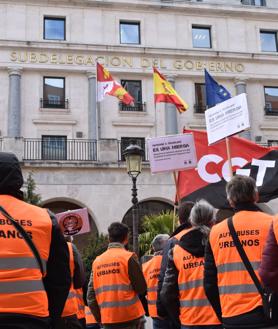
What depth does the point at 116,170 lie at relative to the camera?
79.6 feet

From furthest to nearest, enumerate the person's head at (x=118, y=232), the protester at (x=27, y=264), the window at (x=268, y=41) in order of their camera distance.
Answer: the window at (x=268, y=41), the person's head at (x=118, y=232), the protester at (x=27, y=264)

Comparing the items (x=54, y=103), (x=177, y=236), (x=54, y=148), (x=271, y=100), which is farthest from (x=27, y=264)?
(x=271, y=100)

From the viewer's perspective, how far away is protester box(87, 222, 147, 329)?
20.5ft

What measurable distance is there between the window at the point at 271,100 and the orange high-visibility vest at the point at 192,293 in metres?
25.1

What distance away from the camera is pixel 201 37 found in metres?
29.8

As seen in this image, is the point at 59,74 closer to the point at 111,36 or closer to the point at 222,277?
the point at 111,36

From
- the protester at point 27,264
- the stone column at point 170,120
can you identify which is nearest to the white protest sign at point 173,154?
the protester at point 27,264

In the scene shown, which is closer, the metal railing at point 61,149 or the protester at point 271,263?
the protester at point 271,263

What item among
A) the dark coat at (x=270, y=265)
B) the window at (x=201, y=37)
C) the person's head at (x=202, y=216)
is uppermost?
the window at (x=201, y=37)

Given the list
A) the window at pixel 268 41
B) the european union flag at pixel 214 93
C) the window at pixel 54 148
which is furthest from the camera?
the window at pixel 268 41

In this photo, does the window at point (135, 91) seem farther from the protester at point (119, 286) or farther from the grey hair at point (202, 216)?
the grey hair at point (202, 216)

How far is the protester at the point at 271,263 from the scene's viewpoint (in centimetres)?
350

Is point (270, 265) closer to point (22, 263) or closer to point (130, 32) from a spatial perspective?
point (22, 263)

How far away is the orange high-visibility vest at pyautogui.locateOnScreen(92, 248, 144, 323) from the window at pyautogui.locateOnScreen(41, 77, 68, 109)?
21345 millimetres
